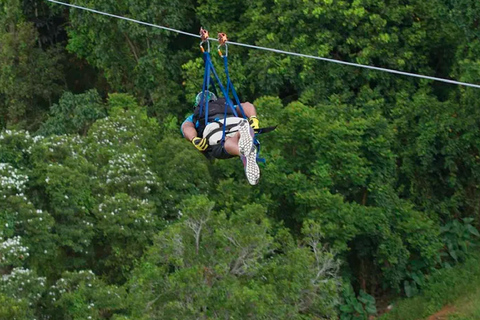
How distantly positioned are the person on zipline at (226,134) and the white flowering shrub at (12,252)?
12.1 feet

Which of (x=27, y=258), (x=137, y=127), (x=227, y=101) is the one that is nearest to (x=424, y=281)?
(x=137, y=127)

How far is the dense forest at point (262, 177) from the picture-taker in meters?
10.3

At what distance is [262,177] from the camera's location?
508 inches

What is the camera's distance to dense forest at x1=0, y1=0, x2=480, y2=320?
33.9 ft

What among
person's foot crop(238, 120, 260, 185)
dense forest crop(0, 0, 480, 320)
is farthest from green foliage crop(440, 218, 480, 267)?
person's foot crop(238, 120, 260, 185)

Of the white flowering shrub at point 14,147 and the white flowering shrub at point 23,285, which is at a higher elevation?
the white flowering shrub at point 14,147

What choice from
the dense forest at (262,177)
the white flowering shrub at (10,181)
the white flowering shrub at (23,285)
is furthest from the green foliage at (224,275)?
the white flowering shrub at (10,181)

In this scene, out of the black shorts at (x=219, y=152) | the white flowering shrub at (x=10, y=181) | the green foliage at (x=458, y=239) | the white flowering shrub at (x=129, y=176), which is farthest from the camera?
the green foliage at (x=458, y=239)

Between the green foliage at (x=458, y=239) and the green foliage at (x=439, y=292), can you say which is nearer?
the green foliage at (x=439, y=292)

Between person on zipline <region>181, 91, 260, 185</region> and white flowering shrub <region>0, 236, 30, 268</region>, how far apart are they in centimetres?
368

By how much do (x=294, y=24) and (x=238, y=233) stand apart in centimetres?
552

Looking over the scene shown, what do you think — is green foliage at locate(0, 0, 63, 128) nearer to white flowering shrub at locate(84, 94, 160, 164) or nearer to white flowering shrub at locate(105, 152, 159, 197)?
white flowering shrub at locate(84, 94, 160, 164)

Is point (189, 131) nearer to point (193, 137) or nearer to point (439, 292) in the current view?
point (193, 137)

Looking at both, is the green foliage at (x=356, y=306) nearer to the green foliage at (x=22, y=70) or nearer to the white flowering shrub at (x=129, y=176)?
the white flowering shrub at (x=129, y=176)
